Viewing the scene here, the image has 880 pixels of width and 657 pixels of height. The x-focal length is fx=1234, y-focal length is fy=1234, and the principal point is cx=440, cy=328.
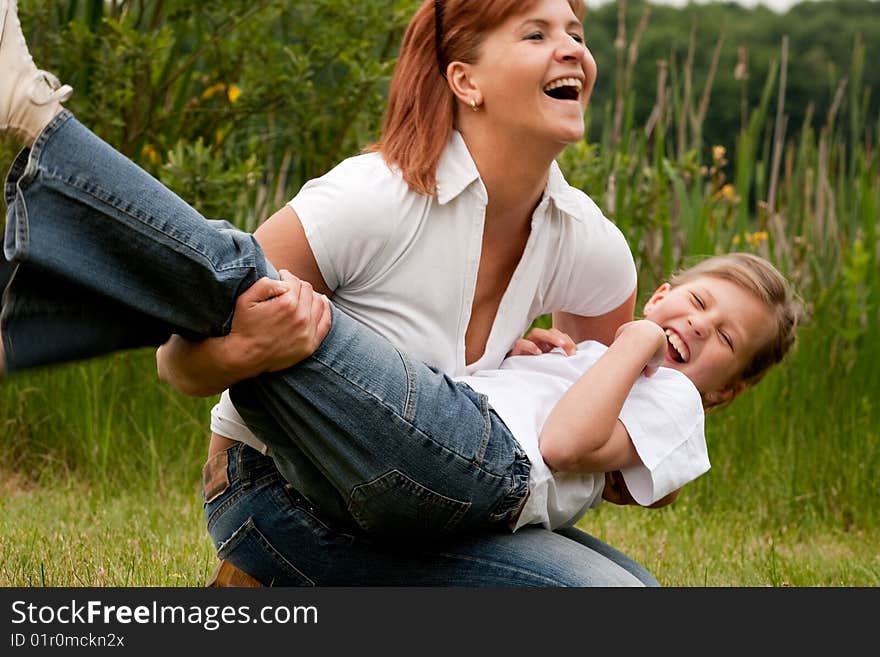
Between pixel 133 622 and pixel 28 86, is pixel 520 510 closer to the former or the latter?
pixel 133 622

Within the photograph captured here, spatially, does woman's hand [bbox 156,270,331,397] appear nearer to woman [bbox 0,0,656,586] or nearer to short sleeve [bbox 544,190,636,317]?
woman [bbox 0,0,656,586]

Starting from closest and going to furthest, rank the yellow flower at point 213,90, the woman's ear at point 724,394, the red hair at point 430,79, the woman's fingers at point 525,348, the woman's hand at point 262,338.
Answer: the woman's hand at point 262,338 → the red hair at point 430,79 → the woman's fingers at point 525,348 → the woman's ear at point 724,394 → the yellow flower at point 213,90

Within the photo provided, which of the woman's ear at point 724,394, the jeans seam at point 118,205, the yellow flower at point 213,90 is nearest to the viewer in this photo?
the jeans seam at point 118,205

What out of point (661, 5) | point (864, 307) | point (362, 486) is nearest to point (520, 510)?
point (362, 486)

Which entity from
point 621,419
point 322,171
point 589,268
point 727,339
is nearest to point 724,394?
point 727,339

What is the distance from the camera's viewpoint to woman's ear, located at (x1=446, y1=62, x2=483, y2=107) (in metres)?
2.37

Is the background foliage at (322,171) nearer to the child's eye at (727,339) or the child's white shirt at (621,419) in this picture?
the child's eye at (727,339)

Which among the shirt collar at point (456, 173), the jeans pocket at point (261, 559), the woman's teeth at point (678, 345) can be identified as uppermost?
the shirt collar at point (456, 173)

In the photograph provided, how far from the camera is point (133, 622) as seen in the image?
2.16 m

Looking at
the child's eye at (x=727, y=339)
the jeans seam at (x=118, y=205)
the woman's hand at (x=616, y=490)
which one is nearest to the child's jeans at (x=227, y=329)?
the jeans seam at (x=118, y=205)

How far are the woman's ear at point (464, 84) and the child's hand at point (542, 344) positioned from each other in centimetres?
49

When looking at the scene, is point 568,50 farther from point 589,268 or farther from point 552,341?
point 552,341

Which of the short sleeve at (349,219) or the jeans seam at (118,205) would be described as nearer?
the jeans seam at (118,205)

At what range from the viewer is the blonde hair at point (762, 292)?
8.37ft
